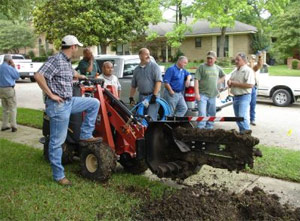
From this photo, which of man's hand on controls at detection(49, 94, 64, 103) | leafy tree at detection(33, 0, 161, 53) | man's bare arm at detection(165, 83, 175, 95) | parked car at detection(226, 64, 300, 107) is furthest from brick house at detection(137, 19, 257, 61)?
man's hand on controls at detection(49, 94, 64, 103)

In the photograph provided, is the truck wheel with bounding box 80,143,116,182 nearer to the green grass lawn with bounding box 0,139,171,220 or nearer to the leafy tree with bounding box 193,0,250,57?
the green grass lawn with bounding box 0,139,171,220

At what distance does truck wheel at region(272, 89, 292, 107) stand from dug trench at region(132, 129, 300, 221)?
933cm

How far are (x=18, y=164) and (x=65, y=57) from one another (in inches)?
88.3

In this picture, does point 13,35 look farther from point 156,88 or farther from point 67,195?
point 67,195

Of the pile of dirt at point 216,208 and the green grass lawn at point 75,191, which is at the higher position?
the pile of dirt at point 216,208

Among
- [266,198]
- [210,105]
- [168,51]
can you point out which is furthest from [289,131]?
[168,51]

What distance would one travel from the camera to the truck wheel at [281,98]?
12913 mm

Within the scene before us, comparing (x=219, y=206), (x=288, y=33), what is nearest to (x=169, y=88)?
(x=219, y=206)

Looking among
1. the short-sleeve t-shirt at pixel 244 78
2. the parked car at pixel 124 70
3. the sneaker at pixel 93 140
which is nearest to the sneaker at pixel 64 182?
the sneaker at pixel 93 140

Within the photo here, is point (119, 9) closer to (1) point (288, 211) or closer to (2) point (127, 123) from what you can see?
→ (2) point (127, 123)

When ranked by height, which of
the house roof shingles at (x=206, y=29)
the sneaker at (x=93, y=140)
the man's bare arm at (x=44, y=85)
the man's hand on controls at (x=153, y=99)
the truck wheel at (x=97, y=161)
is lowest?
the truck wheel at (x=97, y=161)

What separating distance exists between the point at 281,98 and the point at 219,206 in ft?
33.2

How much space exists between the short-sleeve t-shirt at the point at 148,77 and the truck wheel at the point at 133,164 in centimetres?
176

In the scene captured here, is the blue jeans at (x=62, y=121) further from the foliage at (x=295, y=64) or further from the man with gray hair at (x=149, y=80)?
the foliage at (x=295, y=64)
